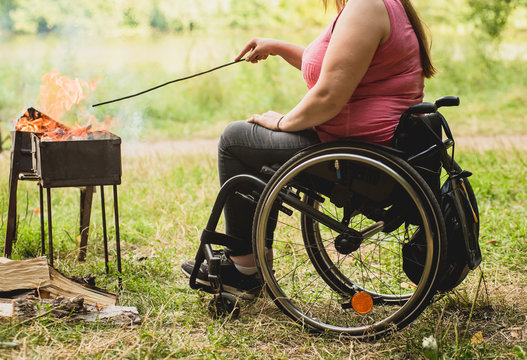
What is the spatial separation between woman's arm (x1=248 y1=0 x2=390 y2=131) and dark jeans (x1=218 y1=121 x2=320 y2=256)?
0.20 meters

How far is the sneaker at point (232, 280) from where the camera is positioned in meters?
2.66

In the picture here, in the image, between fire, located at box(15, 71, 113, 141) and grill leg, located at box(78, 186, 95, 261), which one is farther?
grill leg, located at box(78, 186, 95, 261)

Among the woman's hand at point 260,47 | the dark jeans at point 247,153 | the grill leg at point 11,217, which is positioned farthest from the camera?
the grill leg at point 11,217

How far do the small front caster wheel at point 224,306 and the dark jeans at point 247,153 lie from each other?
0.22 meters

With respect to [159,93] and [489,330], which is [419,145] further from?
[159,93]

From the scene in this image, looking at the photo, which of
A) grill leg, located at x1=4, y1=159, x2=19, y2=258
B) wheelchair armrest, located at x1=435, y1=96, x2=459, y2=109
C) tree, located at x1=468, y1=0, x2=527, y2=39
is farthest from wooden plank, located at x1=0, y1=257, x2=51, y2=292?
tree, located at x1=468, y1=0, x2=527, y2=39

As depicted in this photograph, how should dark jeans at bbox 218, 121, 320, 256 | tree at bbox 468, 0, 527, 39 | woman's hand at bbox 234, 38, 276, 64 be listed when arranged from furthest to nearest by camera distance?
tree at bbox 468, 0, 527, 39, woman's hand at bbox 234, 38, 276, 64, dark jeans at bbox 218, 121, 320, 256

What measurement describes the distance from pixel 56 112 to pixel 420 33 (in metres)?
1.79

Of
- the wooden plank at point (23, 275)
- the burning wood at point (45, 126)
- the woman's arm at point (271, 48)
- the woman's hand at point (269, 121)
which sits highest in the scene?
the woman's arm at point (271, 48)

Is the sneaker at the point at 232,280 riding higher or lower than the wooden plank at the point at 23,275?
lower

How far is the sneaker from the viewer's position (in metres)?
2.66

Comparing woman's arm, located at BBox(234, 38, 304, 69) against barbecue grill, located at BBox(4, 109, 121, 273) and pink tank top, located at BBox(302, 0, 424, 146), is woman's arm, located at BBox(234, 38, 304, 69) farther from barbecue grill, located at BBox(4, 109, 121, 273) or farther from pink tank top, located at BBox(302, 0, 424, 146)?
barbecue grill, located at BBox(4, 109, 121, 273)

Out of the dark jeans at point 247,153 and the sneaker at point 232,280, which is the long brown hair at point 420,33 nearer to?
the dark jeans at point 247,153

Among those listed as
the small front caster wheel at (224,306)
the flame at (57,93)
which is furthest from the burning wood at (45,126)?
the small front caster wheel at (224,306)
